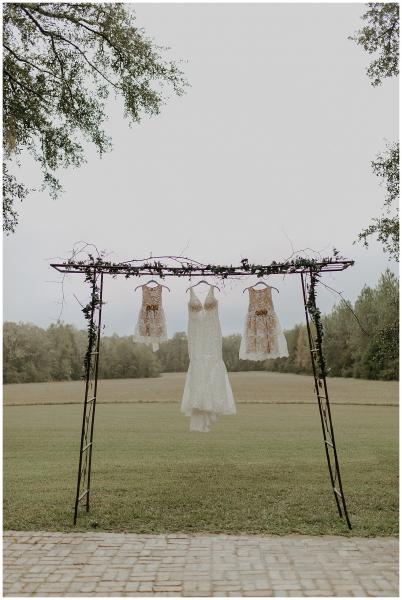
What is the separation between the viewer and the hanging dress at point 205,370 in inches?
255

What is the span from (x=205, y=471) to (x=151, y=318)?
12.1ft

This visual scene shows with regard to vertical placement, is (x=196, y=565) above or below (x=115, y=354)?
below

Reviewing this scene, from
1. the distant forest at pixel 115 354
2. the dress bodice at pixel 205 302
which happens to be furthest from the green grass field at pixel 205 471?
the distant forest at pixel 115 354

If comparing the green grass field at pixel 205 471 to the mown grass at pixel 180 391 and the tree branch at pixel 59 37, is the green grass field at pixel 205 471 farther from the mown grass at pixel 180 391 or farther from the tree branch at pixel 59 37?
the tree branch at pixel 59 37

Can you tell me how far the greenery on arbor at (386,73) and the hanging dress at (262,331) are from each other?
2.96m

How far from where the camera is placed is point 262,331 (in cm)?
659

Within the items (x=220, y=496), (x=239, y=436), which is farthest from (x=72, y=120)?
(x=239, y=436)

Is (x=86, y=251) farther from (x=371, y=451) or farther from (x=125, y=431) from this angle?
(x=125, y=431)

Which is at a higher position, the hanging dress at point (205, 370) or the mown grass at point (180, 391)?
the hanging dress at point (205, 370)

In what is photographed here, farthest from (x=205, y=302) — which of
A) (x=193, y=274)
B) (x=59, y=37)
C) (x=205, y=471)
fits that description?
(x=59, y=37)

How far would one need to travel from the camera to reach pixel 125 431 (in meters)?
14.7

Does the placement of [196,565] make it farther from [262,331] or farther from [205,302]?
[205,302]

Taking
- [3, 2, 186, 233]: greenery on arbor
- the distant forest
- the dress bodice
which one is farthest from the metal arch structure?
the distant forest

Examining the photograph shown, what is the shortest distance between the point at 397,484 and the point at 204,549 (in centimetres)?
421
